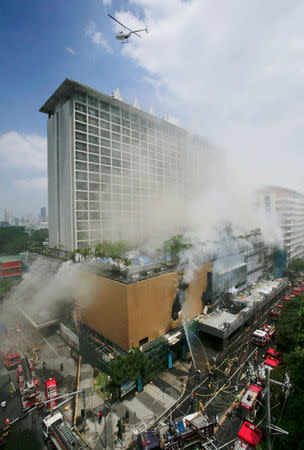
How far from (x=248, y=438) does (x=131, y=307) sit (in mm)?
8952

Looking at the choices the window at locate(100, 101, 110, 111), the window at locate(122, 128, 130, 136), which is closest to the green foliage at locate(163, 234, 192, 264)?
the window at locate(122, 128, 130, 136)

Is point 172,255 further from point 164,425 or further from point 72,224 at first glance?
point 72,224

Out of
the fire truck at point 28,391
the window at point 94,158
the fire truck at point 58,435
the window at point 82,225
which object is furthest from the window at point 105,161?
the fire truck at point 58,435

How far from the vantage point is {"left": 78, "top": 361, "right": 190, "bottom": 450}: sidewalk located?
1148 centimetres

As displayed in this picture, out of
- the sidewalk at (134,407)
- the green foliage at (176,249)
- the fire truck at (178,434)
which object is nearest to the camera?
the fire truck at (178,434)

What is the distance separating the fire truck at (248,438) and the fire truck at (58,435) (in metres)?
7.64

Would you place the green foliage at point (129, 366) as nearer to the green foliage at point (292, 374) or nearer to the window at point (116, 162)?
the green foliage at point (292, 374)

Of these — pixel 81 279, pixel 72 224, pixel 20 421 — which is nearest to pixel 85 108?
pixel 72 224

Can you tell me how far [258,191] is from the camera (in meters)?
50.6

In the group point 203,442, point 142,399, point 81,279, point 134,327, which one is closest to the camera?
point 203,442

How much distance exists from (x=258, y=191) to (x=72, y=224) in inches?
1650

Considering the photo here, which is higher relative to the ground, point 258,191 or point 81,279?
point 258,191

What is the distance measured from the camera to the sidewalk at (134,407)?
11.5 meters

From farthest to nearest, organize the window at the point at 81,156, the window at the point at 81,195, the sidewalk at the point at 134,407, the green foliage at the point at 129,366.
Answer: the window at the point at 81,195 < the window at the point at 81,156 < the green foliage at the point at 129,366 < the sidewalk at the point at 134,407
